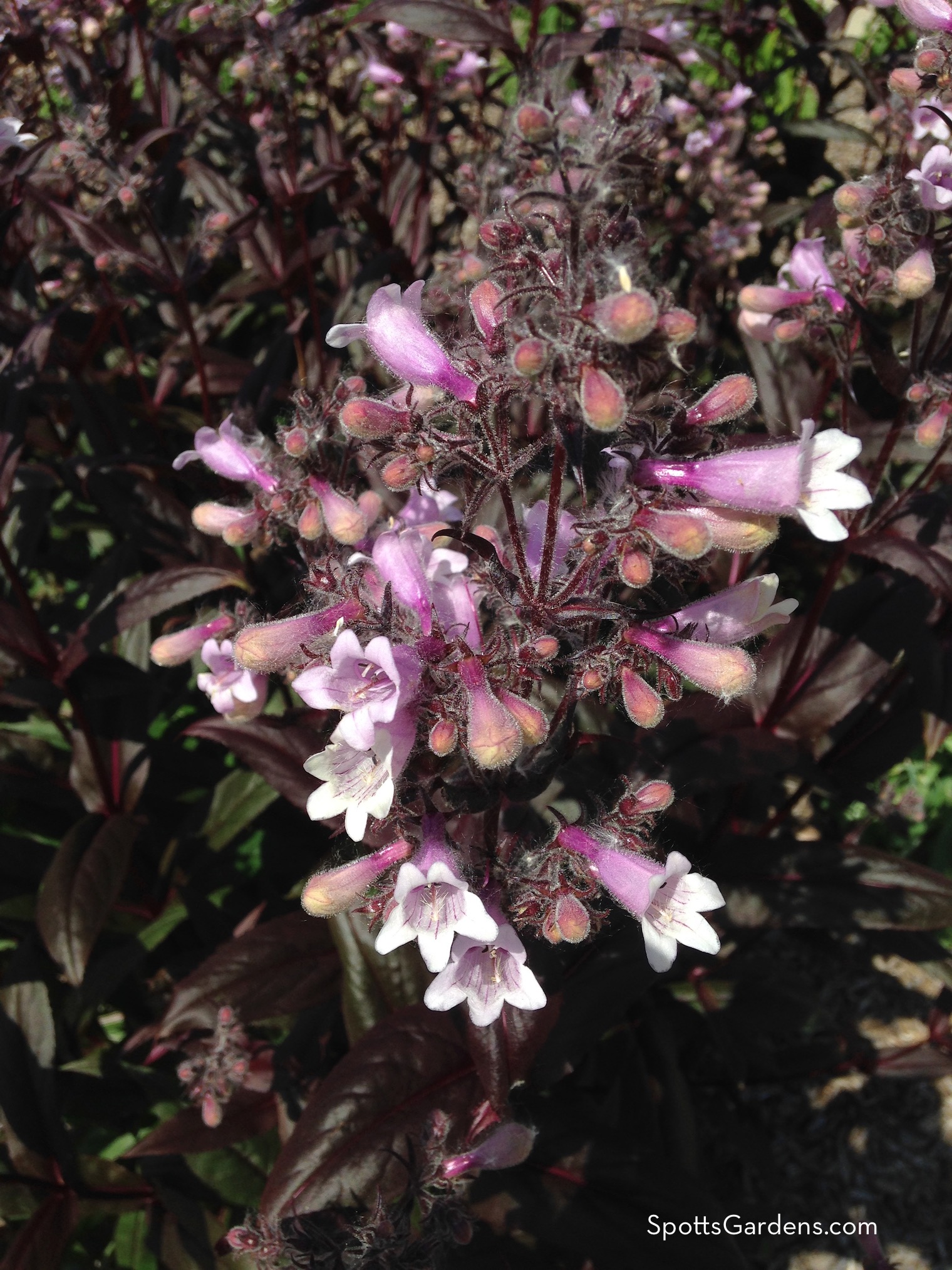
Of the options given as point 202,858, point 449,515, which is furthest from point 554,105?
point 202,858

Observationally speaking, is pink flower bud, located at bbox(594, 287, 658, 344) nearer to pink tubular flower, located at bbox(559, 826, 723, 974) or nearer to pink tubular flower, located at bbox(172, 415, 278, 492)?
pink tubular flower, located at bbox(559, 826, 723, 974)

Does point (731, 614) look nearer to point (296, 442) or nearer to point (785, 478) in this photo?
point (785, 478)

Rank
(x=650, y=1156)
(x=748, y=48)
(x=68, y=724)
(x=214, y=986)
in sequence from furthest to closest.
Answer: (x=748, y=48) → (x=68, y=724) → (x=214, y=986) → (x=650, y=1156)

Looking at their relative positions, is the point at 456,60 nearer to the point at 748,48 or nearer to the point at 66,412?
the point at 748,48

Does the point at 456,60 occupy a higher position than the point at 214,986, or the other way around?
the point at 456,60

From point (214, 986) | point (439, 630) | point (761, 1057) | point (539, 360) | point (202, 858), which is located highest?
point (539, 360)

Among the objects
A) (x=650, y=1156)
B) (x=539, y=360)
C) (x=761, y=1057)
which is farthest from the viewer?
(x=761, y=1057)

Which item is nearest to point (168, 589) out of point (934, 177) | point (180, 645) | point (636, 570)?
point (180, 645)
